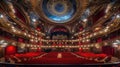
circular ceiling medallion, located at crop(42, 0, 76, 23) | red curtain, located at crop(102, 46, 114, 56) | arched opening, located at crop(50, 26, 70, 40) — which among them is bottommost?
red curtain, located at crop(102, 46, 114, 56)

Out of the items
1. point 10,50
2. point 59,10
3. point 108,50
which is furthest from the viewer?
point 59,10

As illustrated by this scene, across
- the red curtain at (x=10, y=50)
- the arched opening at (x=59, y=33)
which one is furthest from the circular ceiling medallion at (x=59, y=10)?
the red curtain at (x=10, y=50)

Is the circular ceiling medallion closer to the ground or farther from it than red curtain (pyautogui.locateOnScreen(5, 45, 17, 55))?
farther from it

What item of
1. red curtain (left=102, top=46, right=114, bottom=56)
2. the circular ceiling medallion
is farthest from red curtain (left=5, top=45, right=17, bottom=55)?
the circular ceiling medallion

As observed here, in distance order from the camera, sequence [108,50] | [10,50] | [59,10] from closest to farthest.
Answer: [108,50] → [10,50] → [59,10]

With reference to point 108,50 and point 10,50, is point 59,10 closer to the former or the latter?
point 10,50

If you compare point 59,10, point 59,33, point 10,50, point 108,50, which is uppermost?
point 59,10

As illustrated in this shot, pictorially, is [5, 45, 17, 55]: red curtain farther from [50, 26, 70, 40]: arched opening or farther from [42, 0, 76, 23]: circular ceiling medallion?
[50, 26, 70, 40]: arched opening

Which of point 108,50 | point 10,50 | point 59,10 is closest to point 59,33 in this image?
point 59,10

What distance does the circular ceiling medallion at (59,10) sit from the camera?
104 feet

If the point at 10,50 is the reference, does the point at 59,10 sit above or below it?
above

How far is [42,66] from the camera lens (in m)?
6.46

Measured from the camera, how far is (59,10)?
32875mm

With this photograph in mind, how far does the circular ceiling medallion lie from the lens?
3167 centimetres
